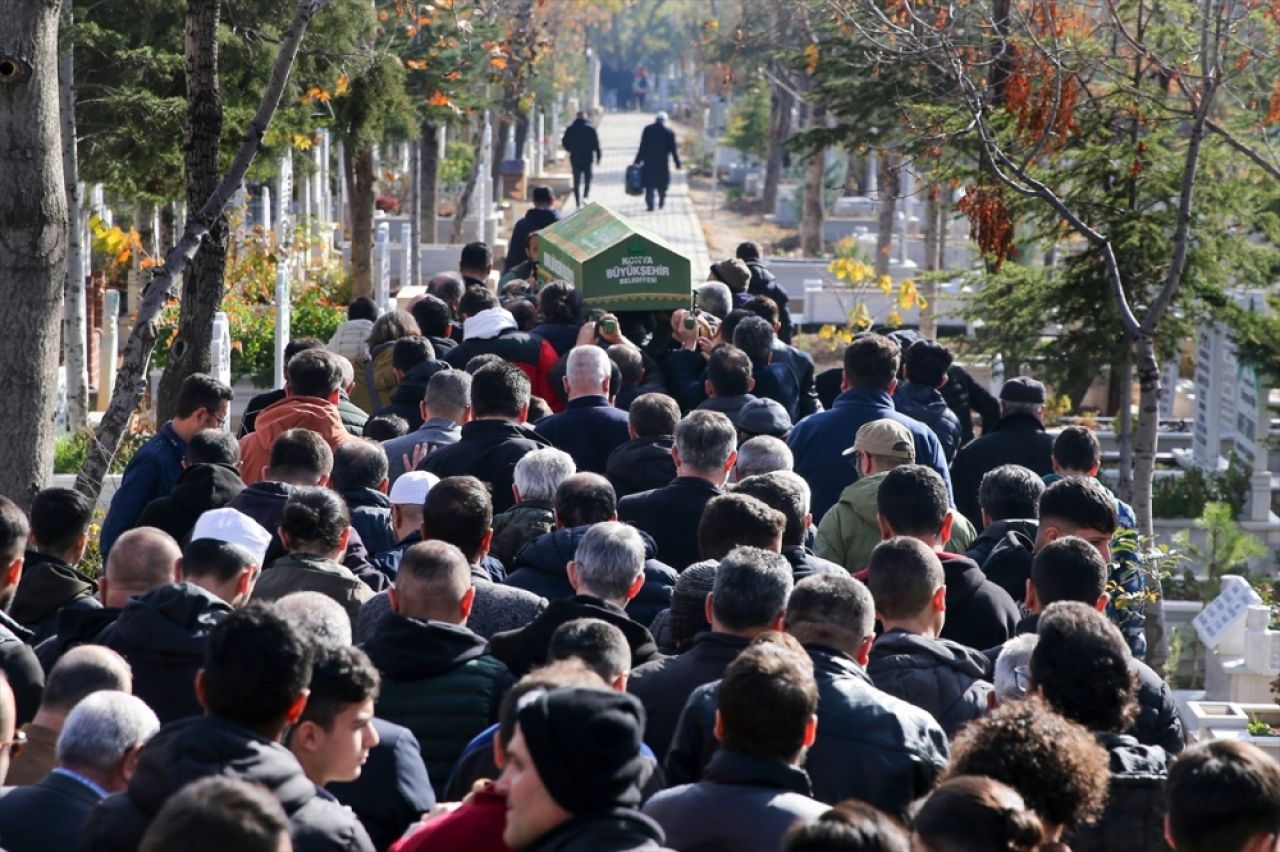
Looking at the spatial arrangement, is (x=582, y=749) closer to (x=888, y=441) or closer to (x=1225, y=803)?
(x=1225, y=803)

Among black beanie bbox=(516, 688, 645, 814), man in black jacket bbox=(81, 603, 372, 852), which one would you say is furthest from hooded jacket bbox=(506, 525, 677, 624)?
black beanie bbox=(516, 688, 645, 814)

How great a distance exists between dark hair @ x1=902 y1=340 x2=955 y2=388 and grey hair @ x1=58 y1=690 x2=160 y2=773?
22.2 feet

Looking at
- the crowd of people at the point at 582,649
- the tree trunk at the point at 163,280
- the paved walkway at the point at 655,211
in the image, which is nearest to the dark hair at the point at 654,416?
the crowd of people at the point at 582,649

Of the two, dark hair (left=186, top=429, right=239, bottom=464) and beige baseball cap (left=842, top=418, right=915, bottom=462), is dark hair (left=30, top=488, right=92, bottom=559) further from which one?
beige baseball cap (left=842, top=418, right=915, bottom=462)

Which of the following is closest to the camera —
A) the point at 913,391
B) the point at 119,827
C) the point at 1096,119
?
the point at 119,827

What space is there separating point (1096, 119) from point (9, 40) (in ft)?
28.5

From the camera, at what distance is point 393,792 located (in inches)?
178

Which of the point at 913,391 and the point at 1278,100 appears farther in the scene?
the point at 913,391

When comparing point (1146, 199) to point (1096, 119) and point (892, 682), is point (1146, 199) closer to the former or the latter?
point (1096, 119)

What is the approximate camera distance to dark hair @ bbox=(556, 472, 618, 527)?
6.57 meters

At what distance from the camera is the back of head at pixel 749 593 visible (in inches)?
203

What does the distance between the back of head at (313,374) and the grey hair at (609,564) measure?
3.05m

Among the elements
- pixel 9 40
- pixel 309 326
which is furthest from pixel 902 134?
pixel 9 40

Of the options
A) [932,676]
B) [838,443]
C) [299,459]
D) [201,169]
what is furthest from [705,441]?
[201,169]
